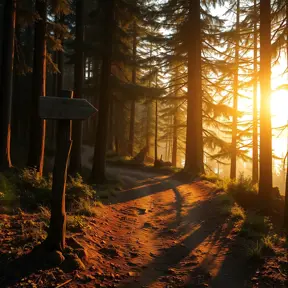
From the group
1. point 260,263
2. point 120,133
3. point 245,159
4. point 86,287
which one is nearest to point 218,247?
point 260,263

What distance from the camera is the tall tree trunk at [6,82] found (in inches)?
418

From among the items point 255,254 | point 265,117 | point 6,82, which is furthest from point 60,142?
point 6,82

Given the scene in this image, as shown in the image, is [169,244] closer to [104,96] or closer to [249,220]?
[249,220]

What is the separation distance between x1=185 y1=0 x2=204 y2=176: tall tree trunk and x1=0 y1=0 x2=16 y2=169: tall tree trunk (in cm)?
1031

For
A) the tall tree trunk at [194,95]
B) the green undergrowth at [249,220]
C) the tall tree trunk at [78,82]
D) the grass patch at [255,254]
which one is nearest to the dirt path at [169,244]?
the grass patch at [255,254]

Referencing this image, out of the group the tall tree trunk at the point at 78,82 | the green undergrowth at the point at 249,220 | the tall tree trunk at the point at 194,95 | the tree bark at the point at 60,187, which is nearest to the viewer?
the tree bark at the point at 60,187

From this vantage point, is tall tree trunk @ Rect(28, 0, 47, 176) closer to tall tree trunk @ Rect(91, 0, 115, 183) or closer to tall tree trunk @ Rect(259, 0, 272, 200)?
tall tree trunk @ Rect(91, 0, 115, 183)

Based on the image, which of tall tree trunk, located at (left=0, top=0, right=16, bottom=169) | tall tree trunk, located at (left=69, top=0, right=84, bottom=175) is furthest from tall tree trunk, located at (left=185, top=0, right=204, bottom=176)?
tall tree trunk, located at (left=0, top=0, right=16, bottom=169)

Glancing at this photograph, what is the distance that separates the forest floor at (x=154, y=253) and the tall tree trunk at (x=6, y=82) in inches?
191

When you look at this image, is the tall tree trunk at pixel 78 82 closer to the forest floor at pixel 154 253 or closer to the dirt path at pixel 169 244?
the dirt path at pixel 169 244

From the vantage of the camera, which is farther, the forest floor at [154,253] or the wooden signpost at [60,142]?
the wooden signpost at [60,142]

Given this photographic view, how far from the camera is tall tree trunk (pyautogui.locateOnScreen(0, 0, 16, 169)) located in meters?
10.6

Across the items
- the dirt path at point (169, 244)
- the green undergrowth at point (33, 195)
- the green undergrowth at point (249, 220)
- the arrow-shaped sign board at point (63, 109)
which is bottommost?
the dirt path at point (169, 244)

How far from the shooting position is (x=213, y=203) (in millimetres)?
9805
